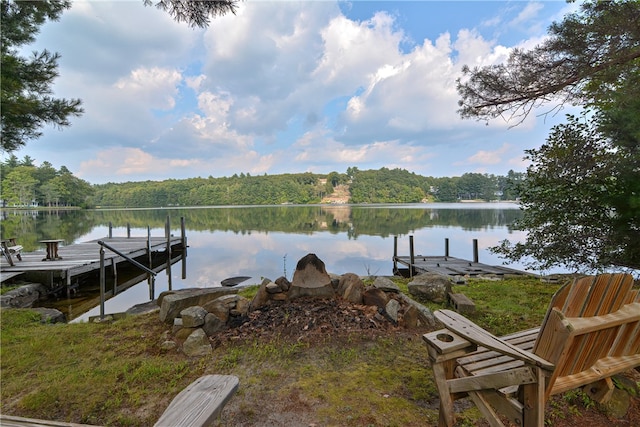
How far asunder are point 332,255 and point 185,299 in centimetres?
1190

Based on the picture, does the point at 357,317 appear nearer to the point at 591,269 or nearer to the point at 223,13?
the point at 223,13

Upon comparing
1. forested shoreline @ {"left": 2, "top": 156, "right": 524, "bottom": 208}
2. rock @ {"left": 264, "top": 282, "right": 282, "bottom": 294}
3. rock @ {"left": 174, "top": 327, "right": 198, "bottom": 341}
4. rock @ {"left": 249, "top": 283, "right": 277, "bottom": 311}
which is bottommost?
rock @ {"left": 174, "top": 327, "right": 198, "bottom": 341}

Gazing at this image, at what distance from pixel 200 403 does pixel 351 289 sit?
341 cm

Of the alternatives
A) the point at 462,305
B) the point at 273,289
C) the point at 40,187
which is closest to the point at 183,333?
the point at 273,289

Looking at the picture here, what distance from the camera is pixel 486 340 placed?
5.74 feet

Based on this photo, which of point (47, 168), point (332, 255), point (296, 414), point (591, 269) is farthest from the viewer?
point (47, 168)

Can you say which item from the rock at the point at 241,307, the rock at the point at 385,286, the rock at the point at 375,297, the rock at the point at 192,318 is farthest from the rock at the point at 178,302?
the rock at the point at 385,286

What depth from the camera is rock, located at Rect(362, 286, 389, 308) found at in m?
4.35

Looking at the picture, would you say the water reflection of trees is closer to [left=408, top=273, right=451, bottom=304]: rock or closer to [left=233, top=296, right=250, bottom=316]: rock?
[left=233, top=296, right=250, bottom=316]: rock

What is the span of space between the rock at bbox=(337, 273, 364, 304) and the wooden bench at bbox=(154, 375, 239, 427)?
10.3 feet

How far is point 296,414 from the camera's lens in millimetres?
2396

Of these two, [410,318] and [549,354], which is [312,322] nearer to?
[410,318]

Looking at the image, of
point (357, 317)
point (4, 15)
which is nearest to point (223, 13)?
point (4, 15)

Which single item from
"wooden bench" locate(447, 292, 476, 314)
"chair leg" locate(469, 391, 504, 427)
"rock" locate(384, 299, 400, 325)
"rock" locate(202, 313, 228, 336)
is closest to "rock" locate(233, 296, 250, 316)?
"rock" locate(202, 313, 228, 336)
